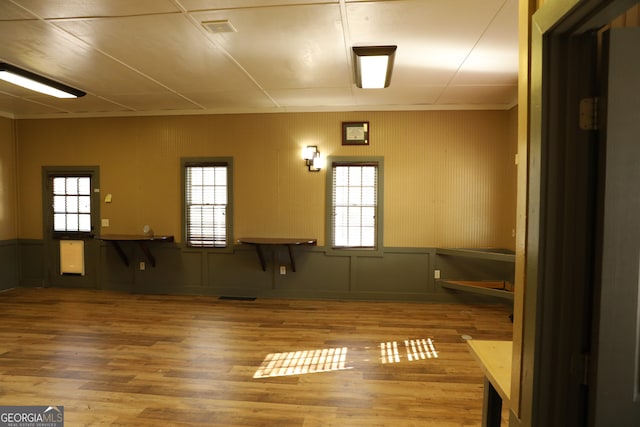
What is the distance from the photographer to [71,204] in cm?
595

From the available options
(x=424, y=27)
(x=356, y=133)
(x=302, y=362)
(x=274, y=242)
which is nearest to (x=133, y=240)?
(x=274, y=242)

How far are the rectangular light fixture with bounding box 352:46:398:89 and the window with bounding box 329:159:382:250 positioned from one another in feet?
4.92

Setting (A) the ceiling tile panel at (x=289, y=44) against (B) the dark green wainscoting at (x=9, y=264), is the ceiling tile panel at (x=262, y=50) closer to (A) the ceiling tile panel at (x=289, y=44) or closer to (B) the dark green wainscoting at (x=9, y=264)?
(A) the ceiling tile panel at (x=289, y=44)

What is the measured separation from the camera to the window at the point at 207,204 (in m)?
5.55

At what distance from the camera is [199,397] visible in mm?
2709

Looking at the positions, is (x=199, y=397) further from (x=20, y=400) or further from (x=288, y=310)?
(x=288, y=310)

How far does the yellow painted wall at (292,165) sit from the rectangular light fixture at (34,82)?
4.05 ft

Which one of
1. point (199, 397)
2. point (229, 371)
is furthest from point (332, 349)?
point (199, 397)

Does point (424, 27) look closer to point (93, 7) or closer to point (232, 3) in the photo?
point (232, 3)

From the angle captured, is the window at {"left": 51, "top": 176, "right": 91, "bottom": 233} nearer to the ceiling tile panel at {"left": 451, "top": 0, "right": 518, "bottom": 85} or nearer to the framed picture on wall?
the framed picture on wall

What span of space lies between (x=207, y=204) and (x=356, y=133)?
2.52 metres

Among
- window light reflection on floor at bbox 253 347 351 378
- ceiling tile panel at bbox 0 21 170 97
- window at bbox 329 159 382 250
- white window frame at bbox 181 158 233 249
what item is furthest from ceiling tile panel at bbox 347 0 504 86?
white window frame at bbox 181 158 233 249

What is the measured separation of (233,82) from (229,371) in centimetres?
315

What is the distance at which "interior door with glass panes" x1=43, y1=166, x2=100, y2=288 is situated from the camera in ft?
19.3
